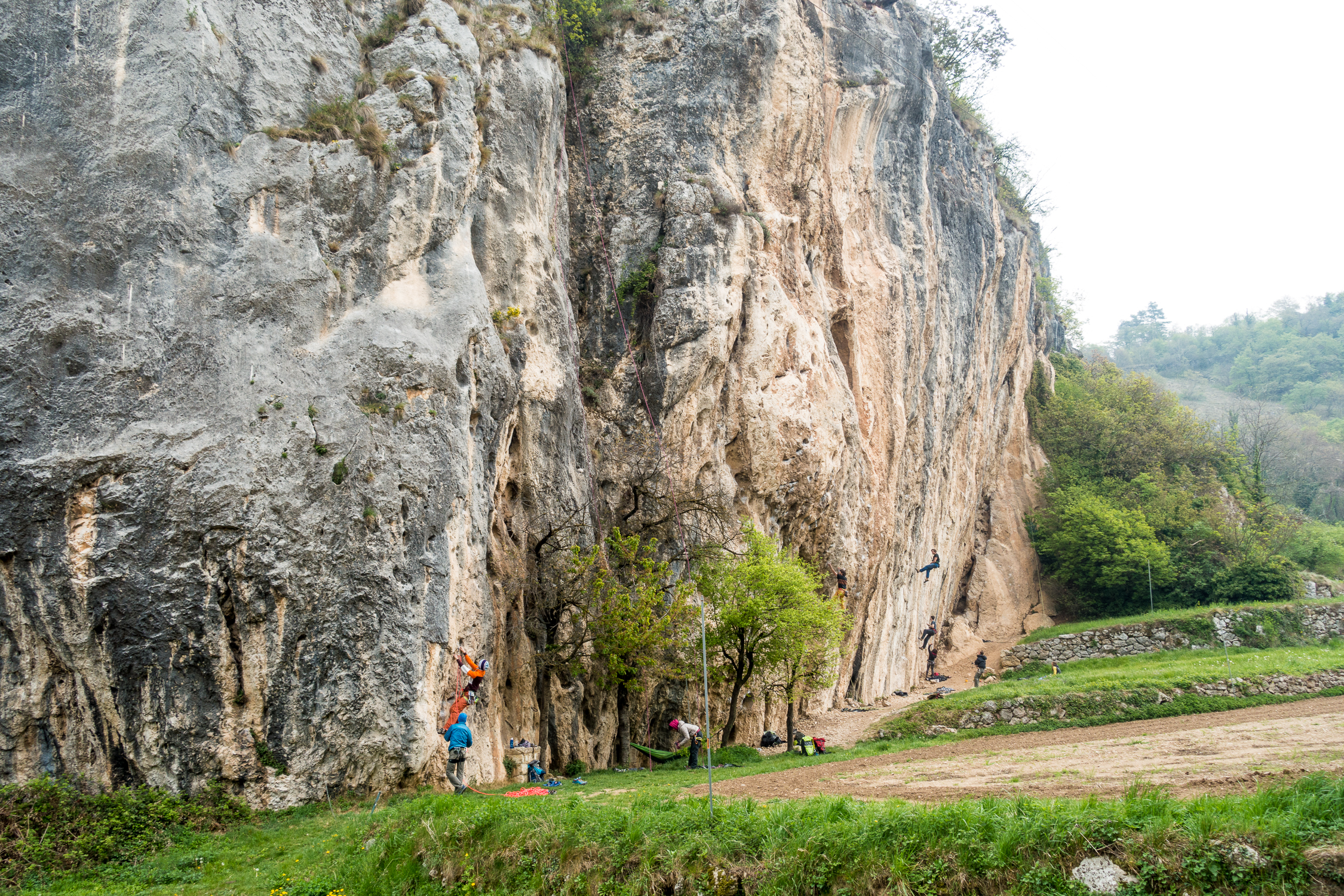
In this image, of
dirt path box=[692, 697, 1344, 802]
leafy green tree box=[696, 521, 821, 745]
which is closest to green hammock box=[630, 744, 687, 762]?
leafy green tree box=[696, 521, 821, 745]

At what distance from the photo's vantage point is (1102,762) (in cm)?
1247

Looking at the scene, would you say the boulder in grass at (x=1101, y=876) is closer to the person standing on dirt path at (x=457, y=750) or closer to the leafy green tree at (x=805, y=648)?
the person standing on dirt path at (x=457, y=750)

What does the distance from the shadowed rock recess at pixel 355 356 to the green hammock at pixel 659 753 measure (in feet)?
3.52

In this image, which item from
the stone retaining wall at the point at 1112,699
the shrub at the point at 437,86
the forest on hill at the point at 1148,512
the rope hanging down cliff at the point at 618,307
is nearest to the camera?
the shrub at the point at 437,86

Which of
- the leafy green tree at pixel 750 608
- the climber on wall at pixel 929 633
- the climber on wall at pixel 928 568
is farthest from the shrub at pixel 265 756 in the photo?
the climber on wall at pixel 929 633

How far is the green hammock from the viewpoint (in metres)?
19.1

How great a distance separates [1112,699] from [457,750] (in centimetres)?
1542

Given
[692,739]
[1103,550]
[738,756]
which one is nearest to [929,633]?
[1103,550]

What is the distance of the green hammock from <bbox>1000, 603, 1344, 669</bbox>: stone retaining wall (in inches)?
705

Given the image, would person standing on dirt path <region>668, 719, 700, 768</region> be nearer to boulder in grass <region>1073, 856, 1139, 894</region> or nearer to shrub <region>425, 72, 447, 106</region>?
boulder in grass <region>1073, 856, 1139, 894</region>

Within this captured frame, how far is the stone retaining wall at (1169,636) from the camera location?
29531mm

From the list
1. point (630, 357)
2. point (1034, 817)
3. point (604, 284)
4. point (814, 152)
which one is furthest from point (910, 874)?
point (814, 152)

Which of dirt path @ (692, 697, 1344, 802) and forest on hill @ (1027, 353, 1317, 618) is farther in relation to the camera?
forest on hill @ (1027, 353, 1317, 618)

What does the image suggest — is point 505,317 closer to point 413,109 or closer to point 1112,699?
point 413,109
